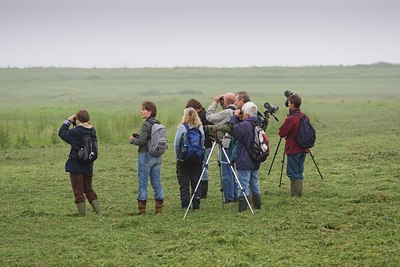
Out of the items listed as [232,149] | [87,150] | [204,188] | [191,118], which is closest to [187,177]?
[232,149]

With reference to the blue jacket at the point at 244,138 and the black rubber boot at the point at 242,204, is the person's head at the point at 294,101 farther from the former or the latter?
the black rubber boot at the point at 242,204

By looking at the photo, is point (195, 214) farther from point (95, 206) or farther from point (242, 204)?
point (95, 206)

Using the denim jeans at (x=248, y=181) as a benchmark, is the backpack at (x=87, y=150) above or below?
above

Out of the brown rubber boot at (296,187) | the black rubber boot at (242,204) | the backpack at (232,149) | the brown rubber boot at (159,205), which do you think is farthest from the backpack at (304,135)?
the brown rubber boot at (159,205)

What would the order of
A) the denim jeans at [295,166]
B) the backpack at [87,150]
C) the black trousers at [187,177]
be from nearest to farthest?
1. the backpack at [87,150]
2. the black trousers at [187,177]
3. the denim jeans at [295,166]

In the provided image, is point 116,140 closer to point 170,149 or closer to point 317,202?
point 170,149

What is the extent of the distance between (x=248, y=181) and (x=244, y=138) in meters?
0.68

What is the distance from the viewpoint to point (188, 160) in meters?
13.1

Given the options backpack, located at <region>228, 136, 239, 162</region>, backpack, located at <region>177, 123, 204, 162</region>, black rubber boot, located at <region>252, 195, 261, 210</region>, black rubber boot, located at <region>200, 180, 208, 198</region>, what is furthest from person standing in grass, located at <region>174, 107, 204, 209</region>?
black rubber boot, located at <region>200, 180, 208, 198</region>

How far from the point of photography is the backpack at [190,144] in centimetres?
1291

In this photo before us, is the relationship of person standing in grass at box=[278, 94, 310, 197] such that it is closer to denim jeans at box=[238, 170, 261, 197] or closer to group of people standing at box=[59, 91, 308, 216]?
group of people standing at box=[59, 91, 308, 216]

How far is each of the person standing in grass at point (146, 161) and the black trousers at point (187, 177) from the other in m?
0.41

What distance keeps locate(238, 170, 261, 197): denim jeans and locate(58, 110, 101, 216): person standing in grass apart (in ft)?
7.78

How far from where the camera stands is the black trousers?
13.3 meters
